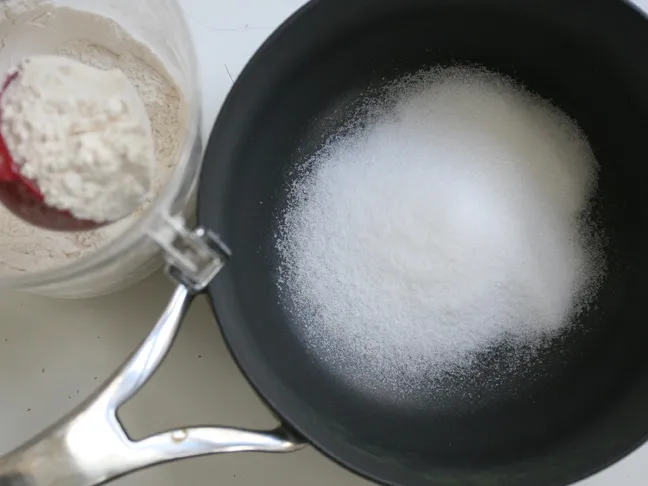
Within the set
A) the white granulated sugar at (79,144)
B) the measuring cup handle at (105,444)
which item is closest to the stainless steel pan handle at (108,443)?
the measuring cup handle at (105,444)

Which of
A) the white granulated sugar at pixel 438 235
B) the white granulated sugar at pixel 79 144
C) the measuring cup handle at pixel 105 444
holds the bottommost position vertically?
the measuring cup handle at pixel 105 444

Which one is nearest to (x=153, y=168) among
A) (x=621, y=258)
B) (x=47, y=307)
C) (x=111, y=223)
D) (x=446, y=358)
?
(x=111, y=223)

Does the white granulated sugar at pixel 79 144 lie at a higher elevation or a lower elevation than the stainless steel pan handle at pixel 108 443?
higher

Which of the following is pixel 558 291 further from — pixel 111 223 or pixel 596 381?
pixel 111 223

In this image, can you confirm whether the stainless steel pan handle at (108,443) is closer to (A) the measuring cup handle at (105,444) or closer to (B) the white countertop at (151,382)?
(A) the measuring cup handle at (105,444)

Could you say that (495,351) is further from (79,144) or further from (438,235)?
(79,144)

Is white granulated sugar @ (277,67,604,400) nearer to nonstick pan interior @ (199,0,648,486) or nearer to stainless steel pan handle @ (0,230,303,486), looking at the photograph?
nonstick pan interior @ (199,0,648,486)
